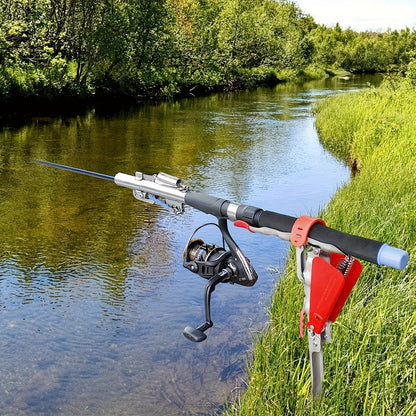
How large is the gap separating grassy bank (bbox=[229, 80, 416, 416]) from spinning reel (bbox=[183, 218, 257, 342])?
662 mm

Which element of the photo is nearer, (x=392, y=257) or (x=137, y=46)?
(x=392, y=257)

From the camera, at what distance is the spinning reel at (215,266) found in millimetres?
2500

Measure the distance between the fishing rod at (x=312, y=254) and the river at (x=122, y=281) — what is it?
177 cm

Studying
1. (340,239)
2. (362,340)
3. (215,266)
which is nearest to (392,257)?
(340,239)

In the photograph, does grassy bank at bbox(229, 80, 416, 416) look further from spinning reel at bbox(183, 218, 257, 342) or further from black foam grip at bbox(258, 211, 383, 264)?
black foam grip at bbox(258, 211, 383, 264)

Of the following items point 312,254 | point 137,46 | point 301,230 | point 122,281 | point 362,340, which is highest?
point 137,46

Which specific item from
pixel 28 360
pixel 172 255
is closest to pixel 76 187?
pixel 172 255

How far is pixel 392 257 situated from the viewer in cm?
177

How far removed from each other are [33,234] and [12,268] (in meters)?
1.11

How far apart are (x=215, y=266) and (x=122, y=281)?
3.57 meters

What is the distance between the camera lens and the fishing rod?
1887mm

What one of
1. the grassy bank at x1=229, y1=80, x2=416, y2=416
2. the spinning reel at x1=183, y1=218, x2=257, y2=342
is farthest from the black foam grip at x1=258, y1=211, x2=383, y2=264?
the grassy bank at x1=229, y1=80, x2=416, y2=416

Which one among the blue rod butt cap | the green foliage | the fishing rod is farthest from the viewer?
the green foliage

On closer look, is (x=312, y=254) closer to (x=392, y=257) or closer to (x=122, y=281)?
(x=392, y=257)
